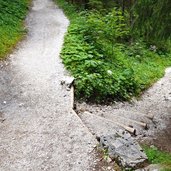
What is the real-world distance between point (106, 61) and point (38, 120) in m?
7.11

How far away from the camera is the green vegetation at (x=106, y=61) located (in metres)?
13.1

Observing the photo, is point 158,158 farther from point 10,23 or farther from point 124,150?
point 10,23

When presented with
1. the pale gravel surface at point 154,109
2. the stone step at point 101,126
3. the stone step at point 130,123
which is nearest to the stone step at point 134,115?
the pale gravel surface at point 154,109

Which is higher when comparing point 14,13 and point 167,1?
point 167,1

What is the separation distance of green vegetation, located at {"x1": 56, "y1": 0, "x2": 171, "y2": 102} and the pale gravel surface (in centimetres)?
43

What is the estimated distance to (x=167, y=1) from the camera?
35.7ft

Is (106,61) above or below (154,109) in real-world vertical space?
above

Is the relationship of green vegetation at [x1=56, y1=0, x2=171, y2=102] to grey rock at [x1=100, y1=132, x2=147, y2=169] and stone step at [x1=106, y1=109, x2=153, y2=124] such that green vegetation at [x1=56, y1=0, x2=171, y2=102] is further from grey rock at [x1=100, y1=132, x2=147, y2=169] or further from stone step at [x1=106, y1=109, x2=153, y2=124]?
grey rock at [x1=100, y1=132, x2=147, y2=169]

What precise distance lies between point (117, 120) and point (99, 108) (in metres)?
1.37

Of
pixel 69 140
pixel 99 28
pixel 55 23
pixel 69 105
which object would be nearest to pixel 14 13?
pixel 55 23

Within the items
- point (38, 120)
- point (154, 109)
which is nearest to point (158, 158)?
point (38, 120)

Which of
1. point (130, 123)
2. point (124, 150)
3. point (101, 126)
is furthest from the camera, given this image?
point (130, 123)

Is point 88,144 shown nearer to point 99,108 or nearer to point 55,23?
point 99,108

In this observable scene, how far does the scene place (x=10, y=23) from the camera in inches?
773
